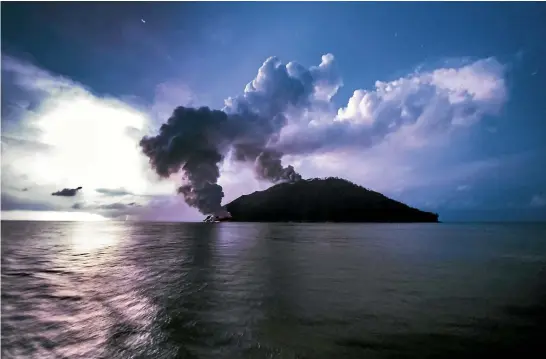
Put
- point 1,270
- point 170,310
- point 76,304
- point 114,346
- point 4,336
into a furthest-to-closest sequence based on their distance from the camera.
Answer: point 1,270, point 76,304, point 170,310, point 4,336, point 114,346

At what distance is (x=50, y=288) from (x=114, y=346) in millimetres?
13753

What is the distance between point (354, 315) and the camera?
1352 centimetres

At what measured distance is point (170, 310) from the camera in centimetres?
1444

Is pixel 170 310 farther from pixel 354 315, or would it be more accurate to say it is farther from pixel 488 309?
pixel 488 309

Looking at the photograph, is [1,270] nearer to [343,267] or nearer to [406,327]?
[343,267]

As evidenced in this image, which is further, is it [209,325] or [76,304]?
[76,304]

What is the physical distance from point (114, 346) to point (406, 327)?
11414 millimetres

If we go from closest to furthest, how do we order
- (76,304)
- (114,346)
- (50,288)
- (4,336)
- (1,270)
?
(114,346)
(4,336)
(76,304)
(50,288)
(1,270)

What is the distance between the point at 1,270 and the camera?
26891 millimetres

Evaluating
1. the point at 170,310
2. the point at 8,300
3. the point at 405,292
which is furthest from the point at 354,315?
the point at 8,300

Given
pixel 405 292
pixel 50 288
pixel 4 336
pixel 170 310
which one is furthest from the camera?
pixel 50 288

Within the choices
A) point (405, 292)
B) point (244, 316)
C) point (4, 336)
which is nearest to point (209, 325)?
point (244, 316)

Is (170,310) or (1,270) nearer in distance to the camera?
(170,310)

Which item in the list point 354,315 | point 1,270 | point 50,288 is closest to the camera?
point 354,315
